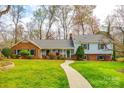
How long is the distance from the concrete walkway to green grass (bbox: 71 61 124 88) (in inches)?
4.2

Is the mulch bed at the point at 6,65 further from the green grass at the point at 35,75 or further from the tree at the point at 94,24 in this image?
the tree at the point at 94,24

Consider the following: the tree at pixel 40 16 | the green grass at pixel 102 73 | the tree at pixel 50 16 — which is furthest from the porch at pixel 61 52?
the tree at pixel 40 16

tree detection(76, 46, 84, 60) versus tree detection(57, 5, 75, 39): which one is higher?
tree detection(57, 5, 75, 39)

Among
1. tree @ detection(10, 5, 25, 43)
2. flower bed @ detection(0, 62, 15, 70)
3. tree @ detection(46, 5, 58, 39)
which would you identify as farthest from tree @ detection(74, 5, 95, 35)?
flower bed @ detection(0, 62, 15, 70)

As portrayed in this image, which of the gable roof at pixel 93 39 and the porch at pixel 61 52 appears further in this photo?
the porch at pixel 61 52

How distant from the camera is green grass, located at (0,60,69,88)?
9.42 metres

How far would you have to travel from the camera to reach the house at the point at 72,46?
10086mm

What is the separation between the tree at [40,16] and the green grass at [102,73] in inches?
49.2

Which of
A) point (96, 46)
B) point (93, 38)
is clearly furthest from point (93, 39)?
point (96, 46)

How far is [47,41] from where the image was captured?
398 inches

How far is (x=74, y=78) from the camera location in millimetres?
9688

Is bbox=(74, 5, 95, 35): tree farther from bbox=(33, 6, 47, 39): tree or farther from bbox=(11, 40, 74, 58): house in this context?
bbox=(33, 6, 47, 39): tree
